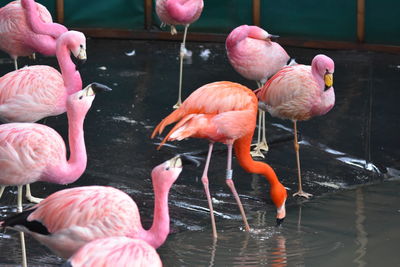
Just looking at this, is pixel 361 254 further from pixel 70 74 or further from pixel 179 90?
pixel 179 90

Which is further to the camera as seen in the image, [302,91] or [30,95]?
[302,91]

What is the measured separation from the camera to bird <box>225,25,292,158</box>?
6590 mm

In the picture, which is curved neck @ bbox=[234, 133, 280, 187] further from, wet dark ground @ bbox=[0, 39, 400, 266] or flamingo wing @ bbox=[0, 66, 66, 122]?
flamingo wing @ bbox=[0, 66, 66, 122]

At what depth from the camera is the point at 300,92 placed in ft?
19.6

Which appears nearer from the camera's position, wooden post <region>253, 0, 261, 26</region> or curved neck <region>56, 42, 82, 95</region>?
curved neck <region>56, 42, 82, 95</region>

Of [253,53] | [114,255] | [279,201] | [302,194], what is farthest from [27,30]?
[114,255]

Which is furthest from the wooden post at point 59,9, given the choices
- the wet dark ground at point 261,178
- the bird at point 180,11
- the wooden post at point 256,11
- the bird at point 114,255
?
the bird at point 114,255

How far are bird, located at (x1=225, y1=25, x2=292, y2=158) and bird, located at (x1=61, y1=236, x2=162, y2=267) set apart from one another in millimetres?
3311

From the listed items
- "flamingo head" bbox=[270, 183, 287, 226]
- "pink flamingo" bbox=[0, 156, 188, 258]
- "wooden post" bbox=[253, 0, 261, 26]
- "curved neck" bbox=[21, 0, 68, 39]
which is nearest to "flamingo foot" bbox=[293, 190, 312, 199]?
"flamingo head" bbox=[270, 183, 287, 226]

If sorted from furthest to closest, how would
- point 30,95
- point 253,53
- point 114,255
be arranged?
point 253,53, point 30,95, point 114,255

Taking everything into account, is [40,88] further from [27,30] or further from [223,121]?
[27,30]

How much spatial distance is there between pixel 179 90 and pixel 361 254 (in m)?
3.33

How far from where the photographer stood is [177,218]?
5.38 meters

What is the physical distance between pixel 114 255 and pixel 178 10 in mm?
5196
